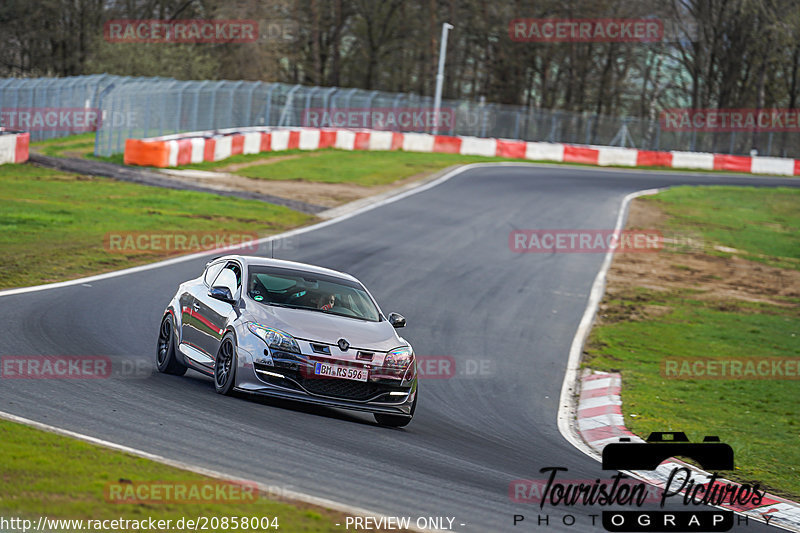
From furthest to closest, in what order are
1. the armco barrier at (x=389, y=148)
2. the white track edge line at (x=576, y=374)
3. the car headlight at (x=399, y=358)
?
the armco barrier at (x=389, y=148), the white track edge line at (x=576, y=374), the car headlight at (x=399, y=358)

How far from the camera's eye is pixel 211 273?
1140 cm

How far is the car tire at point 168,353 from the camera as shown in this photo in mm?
10836

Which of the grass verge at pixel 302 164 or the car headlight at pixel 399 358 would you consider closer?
the car headlight at pixel 399 358

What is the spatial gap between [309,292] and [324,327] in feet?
3.10

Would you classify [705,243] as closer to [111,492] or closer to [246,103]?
[246,103]

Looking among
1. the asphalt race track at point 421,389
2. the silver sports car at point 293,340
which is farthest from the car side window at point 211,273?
the asphalt race track at point 421,389

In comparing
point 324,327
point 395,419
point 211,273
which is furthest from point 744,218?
point 324,327

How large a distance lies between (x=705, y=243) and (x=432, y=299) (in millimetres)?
14137

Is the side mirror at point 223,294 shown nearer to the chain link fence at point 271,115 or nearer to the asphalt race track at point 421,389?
the asphalt race track at point 421,389

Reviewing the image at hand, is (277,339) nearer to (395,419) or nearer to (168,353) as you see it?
(395,419)

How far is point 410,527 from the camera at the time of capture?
20.4ft

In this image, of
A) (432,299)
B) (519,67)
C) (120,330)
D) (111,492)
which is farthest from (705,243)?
(519,67)

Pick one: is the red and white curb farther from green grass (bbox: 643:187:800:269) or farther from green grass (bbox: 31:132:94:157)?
green grass (bbox: 31:132:94:157)

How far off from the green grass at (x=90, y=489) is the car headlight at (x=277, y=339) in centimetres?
246
